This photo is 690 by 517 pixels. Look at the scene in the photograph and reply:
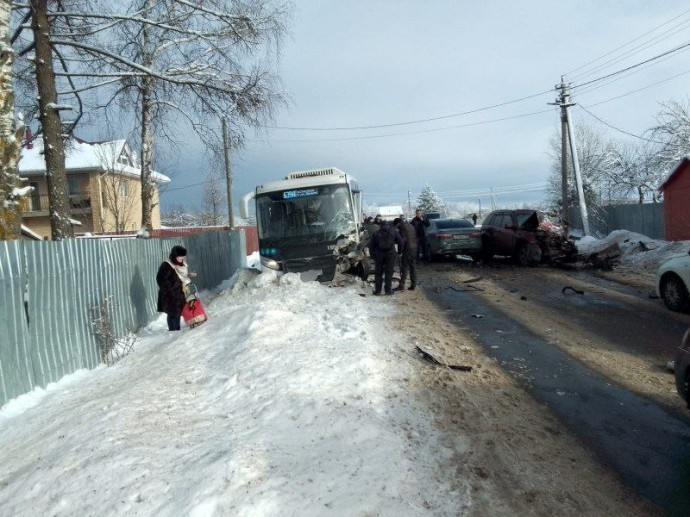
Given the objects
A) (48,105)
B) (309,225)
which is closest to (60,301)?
(48,105)

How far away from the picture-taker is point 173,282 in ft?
28.9

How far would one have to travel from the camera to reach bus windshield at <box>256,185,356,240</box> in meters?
13.4

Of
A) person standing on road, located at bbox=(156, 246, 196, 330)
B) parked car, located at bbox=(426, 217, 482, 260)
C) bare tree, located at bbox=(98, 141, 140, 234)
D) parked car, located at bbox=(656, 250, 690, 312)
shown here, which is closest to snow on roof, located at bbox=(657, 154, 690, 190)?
parked car, located at bbox=(426, 217, 482, 260)

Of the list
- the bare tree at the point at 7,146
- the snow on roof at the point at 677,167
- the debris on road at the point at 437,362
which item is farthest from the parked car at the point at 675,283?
the snow on roof at the point at 677,167

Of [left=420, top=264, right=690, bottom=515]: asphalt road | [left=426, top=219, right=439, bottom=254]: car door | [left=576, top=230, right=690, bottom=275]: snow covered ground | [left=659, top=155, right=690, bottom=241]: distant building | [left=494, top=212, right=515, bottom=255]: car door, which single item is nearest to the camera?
[left=420, top=264, right=690, bottom=515]: asphalt road

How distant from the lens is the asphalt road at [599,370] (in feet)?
13.4

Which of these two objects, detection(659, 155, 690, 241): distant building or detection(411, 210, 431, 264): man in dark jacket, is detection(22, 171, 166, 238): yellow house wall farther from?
detection(659, 155, 690, 241): distant building

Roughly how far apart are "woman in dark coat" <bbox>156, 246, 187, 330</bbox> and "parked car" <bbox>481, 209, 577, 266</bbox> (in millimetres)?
12139

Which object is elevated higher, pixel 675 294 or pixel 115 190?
pixel 115 190

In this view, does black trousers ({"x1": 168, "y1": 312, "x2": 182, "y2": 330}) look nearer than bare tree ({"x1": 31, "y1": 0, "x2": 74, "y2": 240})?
Yes

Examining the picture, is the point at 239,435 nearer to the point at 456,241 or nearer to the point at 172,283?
the point at 172,283

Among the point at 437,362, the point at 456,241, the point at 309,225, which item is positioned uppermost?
the point at 309,225

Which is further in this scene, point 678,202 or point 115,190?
Result: point 115,190

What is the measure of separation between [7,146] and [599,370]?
8.15 m
